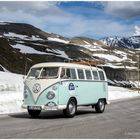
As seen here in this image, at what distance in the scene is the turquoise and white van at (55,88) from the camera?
66.6 ft

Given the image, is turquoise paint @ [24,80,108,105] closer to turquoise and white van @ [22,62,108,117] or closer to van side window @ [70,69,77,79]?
turquoise and white van @ [22,62,108,117]

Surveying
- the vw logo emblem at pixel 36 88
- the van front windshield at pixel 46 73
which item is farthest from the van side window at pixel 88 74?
the vw logo emblem at pixel 36 88

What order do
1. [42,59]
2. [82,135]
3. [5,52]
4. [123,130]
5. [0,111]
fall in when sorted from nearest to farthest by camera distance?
[82,135], [123,130], [0,111], [5,52], [42,59]

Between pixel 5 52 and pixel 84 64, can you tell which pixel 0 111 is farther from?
pixel 5 52

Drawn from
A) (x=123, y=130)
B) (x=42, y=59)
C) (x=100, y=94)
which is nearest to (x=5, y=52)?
(x=42, y=59)

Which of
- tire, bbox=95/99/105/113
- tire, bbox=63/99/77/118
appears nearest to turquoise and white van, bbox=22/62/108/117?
tire, bbox=63/99/77/118

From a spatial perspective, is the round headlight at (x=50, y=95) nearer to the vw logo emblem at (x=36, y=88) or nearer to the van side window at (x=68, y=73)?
the vw logo emblem at (x=36, y=88)

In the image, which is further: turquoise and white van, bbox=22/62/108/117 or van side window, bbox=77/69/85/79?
van side window, bbox=77/69/85/79

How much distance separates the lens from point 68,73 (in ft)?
70.0

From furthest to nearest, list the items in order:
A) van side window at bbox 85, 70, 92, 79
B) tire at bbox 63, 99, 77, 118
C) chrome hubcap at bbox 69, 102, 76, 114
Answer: van side window at bbox 85, 70, 92, 79 → chrome hubcap at bbox 69, 102, 76, 114 → tire at bbox 63, 99, 77, 118

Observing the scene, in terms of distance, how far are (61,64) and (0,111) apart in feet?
15.3

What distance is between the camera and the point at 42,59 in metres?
122

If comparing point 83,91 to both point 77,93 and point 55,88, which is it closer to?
point 77,93

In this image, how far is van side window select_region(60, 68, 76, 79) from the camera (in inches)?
822
